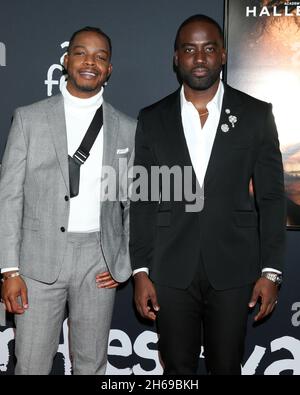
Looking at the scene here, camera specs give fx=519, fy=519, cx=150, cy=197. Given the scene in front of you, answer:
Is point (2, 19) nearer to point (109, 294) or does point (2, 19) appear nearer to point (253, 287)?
point (109, 294)

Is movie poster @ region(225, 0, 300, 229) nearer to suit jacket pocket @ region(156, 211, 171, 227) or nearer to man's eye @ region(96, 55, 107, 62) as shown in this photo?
man's eye @ region(96, 55, 107, 62)

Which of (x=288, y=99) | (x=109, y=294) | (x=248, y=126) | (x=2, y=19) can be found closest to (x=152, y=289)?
(x=109, y=294)

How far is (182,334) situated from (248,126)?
1.04 metres

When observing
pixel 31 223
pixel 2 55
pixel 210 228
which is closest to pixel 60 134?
pixel 31 223

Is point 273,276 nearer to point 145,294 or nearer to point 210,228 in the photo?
point 210,228

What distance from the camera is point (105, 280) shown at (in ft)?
8.32

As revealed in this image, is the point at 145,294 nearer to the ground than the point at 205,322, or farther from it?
farther from it

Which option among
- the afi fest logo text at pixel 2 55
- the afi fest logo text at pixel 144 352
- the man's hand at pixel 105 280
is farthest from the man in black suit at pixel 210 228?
the afi fest logo text at pixel 2 55

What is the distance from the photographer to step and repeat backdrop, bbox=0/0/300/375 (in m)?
3.05

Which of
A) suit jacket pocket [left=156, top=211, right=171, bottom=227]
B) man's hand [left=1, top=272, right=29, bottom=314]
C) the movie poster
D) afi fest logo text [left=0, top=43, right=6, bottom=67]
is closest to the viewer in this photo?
man's hand [left=1, top=272, right=29, bottom=314]

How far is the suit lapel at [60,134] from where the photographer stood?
2.44 m

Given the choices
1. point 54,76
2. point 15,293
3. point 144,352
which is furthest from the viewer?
point 144,352

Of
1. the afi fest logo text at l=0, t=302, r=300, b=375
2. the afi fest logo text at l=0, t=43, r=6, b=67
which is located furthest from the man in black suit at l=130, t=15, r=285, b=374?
the afi fest logo text at l=0, t=43, r=6, b=67

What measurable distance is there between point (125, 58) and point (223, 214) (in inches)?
48.1
